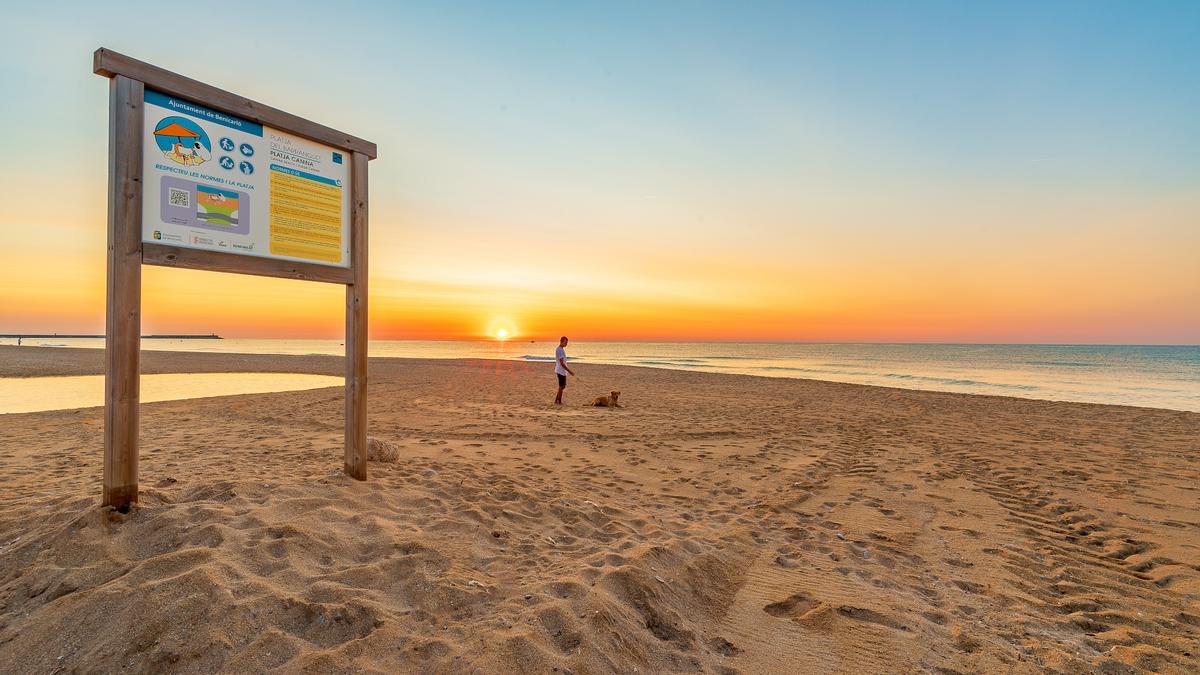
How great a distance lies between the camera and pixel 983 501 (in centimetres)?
632

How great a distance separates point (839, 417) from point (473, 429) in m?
8.90

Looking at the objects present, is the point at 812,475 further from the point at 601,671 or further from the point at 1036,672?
the point at 601,671

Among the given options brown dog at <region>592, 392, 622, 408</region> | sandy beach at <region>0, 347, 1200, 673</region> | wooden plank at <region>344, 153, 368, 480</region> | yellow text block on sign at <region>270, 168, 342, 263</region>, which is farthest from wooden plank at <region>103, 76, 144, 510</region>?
brown dog at <region>592, 392, 622, 408</region>

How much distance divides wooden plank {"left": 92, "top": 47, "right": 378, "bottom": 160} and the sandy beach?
10.1 feet

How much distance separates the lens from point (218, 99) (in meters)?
4.23

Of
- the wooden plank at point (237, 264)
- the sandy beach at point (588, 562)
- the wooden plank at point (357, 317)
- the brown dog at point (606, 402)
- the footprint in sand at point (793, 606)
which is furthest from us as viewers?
the brown dog at point (606, 402)

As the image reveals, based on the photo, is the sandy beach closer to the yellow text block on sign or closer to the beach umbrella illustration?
the yellow text block on sign

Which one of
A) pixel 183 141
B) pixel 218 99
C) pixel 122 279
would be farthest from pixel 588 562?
pixel 218 99

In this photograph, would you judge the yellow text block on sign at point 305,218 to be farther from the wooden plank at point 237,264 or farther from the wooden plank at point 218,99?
the wooden plank at point 218,99

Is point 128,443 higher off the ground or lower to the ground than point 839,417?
higher

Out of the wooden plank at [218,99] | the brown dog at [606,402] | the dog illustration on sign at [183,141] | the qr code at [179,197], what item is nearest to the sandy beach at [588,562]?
the qr code at [179,197]

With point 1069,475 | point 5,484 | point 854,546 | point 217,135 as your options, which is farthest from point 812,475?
point 5,484

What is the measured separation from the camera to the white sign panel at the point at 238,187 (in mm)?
3938

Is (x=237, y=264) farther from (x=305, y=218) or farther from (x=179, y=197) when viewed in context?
(x=305, y=218)
